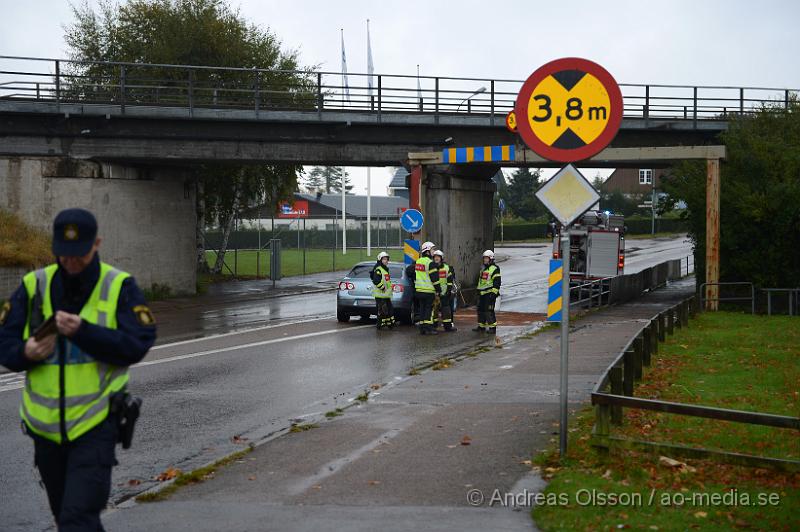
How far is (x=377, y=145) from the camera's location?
33.5 metres

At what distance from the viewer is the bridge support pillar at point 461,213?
31.4 meters

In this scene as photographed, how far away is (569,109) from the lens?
29.0 feet

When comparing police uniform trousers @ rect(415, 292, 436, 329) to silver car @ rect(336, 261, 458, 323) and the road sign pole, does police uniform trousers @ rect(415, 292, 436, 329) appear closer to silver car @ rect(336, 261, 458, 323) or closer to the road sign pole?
silver car @ rect(336, 261, 458, 323)

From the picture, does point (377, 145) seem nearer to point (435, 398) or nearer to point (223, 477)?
point (435, 398)

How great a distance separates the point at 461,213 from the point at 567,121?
24.3 meters

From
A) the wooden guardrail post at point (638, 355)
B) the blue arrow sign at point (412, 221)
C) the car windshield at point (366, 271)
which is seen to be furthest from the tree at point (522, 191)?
the wooden guardrail post at point (638, 355)

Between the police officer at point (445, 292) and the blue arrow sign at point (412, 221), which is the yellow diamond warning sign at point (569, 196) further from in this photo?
the blue arrow sign at point (412, 221)

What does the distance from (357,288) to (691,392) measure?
1276 cm

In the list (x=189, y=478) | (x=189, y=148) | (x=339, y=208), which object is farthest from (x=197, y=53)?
(x=339, y=208)

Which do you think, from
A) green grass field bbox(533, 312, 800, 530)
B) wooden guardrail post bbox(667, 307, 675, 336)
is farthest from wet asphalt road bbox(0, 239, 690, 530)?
wooden guardrail post bbox(667, 307, 675, 336)

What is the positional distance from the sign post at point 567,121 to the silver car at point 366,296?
48.8 feet

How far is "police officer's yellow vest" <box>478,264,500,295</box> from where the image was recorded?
21.5 metres

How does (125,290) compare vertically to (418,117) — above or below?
below

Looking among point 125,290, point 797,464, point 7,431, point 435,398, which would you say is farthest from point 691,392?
point 125,290
